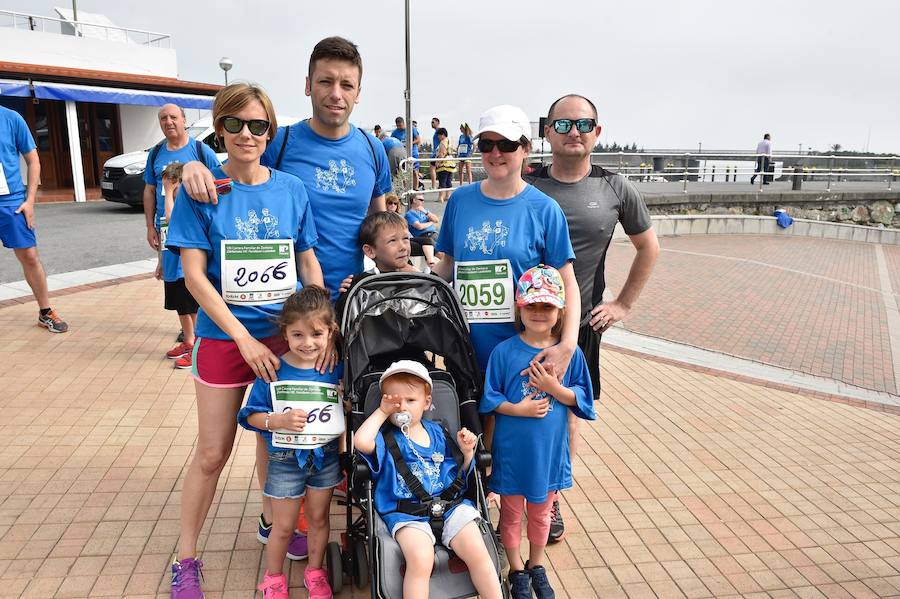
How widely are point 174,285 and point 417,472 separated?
3.82 metres

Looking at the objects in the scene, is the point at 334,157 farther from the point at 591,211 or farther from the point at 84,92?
the point at 84,92

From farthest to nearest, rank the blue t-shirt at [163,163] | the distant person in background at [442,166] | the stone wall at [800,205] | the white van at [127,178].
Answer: the stone wall at [800,205], the distant person in background at [442,166], the white van at [127,178], the blue t-shirt at [163,163]

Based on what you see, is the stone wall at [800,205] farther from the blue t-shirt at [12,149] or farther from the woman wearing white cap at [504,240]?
the woman wearing white cap at [504,240]

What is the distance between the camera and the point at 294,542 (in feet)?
11.1

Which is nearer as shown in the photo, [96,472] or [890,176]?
[96,472]

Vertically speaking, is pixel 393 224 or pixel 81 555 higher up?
pixel 393 224

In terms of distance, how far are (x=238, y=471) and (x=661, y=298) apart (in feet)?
27.1

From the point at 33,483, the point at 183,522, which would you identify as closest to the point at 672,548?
the point at 183,522

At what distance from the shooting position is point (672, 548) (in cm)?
356

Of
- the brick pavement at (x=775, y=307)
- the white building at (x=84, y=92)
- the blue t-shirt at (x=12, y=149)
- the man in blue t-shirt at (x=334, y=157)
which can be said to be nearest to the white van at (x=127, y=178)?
the white building at (x=84, y=92)

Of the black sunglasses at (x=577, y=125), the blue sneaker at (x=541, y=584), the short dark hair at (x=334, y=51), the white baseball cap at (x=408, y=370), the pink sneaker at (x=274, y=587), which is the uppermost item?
the short dark hair at (x=334, y=51)

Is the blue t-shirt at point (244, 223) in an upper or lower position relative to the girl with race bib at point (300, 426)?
upper

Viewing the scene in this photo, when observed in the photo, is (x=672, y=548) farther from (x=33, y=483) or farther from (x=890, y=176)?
(x=890, y=176)

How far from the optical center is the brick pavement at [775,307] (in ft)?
26.4
